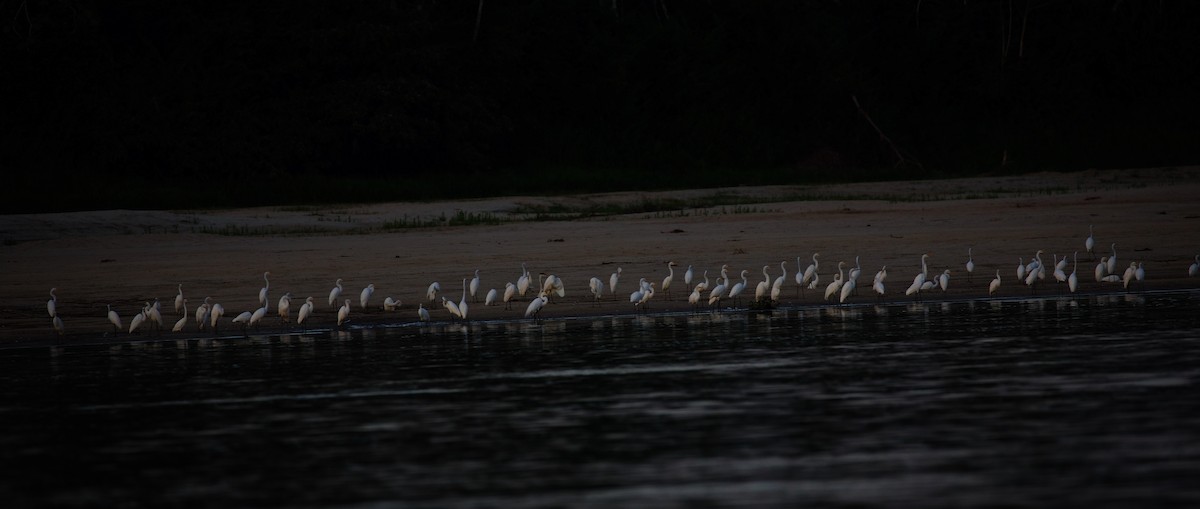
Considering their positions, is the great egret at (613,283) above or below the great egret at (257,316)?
above

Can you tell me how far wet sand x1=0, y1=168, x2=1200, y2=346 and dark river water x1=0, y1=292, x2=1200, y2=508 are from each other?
2461 mm

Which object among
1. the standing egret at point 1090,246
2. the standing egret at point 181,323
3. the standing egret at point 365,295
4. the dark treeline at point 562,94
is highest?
the dark treeline at point 562,94

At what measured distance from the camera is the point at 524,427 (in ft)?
39.5

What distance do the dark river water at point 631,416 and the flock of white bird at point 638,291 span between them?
0.89 m

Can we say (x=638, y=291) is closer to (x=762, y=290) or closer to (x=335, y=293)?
(x=762, y=290)

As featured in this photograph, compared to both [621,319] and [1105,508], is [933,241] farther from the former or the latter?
[1105,508]

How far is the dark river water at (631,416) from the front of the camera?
9742 millimetres

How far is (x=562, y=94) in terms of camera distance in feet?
150

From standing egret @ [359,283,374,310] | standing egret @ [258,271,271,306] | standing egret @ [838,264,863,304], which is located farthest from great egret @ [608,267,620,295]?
standing egret @ [258,271,271,306]

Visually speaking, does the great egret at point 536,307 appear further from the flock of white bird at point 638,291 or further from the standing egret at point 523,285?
the standing egret at point 523,285

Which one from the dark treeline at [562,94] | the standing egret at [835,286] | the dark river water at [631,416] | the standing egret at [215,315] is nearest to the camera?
the dark river water at [631,416]

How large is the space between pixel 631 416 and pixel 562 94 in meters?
33.9

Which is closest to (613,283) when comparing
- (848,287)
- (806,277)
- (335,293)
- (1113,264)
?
(806,277)

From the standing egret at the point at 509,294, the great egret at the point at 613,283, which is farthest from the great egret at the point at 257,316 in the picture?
the great egret at the point at 613,283
